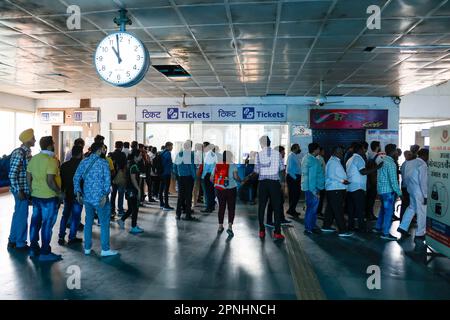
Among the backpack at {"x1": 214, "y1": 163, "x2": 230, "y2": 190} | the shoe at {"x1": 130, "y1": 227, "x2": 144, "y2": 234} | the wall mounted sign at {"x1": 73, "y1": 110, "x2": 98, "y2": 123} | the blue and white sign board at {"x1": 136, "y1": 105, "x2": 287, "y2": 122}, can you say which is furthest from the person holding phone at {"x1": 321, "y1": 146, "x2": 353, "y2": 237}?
the wall mounted sign at {"x1": 73, "y1": 110, "x2": 98, "y2": 123}

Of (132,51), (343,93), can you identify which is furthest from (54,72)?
(343,93)

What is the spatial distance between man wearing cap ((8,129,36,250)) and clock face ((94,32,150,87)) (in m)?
1.58

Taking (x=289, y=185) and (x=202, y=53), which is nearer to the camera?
(x=202, y=53)

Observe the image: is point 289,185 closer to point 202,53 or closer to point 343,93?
point 202,53

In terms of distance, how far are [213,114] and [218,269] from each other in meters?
8.33

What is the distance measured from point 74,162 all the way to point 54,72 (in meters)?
4.62

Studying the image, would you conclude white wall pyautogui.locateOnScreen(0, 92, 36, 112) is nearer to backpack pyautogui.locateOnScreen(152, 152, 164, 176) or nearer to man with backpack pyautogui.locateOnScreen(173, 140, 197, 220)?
backpack pyautogui.locateOnScreen(152, 152, 164, 176)

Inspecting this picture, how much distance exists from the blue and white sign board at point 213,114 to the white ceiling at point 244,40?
180 centimetres

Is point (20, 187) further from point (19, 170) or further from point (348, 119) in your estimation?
point (348, 119)

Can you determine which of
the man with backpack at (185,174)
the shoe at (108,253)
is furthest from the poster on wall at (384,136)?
the shoe at (108,253)

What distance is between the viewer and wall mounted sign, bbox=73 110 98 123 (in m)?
12.6

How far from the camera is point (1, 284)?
12.0 feet

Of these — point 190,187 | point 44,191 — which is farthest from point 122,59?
point 190,187

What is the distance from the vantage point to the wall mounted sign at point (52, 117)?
12.9 meters
